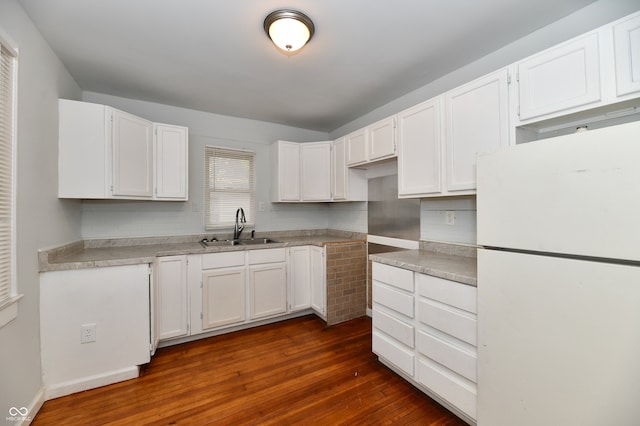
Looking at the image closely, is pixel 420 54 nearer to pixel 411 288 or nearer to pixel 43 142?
pixel 411 288

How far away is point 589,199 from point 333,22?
1755 millimetres

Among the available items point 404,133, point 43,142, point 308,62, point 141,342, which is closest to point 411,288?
point 404,133

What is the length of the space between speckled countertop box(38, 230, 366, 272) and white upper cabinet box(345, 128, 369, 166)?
99 cm

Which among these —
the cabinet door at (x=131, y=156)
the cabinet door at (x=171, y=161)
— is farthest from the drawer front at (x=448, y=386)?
the cabinet door at (x=131, y=156)

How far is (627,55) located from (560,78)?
0.81 feet

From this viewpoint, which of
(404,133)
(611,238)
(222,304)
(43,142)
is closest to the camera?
(611,238)

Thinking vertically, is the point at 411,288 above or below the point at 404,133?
below

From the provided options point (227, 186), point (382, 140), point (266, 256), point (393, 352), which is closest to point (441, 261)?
point (393, 352)

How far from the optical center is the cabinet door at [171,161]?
2803 mm

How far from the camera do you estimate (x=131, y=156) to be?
8.26 feet

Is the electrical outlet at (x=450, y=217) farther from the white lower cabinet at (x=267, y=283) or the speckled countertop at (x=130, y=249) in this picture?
Answer: the white lower cabinet at (x=267, y=283)

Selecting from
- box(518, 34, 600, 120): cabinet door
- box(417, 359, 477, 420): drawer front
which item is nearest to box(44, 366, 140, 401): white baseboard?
box(417, 359, 477, 420): drawer front

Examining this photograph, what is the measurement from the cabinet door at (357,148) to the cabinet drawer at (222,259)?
5.54ft

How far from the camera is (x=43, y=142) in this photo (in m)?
1.92
